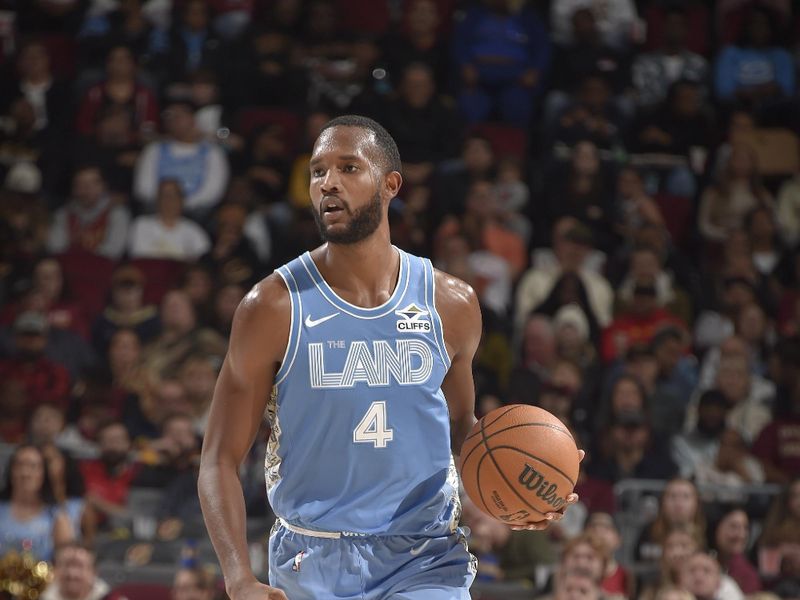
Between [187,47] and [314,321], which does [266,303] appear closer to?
[314,321]

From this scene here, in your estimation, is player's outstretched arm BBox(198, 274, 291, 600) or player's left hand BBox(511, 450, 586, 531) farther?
player's left hand BBox(511, 450, 586, 531)

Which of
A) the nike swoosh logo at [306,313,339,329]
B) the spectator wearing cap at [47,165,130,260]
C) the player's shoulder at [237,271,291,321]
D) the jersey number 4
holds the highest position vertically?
the player's shoulder at [237,271,291,321]

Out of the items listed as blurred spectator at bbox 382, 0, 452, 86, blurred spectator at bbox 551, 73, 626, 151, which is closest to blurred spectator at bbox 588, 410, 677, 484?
blurred spectator at bbox 551, 73, 626, 151

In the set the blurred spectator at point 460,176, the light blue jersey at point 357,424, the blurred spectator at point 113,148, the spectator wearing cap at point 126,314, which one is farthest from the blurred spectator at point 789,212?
the light blue jersey at point 357,424

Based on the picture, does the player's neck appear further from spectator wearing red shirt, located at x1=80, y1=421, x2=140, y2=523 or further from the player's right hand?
spectator wearing red shirt, located at x1=80, y1=421, x2=140, y2=523

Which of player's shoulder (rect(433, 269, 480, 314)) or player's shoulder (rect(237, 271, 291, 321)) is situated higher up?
player's shoulder (rect(237, 271, 291, 321))

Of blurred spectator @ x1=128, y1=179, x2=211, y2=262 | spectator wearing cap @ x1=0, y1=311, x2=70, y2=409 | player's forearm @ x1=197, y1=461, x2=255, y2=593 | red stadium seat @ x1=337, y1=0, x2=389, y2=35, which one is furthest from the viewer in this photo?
red stadium seat @ x1=337, y1=0, x2=389, y2=35

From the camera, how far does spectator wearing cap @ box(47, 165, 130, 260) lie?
9.72 metres

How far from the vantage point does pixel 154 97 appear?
34.6 feet

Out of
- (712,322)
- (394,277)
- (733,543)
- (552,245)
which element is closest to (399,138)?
(552,245)

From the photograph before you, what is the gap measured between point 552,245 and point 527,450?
6330 millimetres

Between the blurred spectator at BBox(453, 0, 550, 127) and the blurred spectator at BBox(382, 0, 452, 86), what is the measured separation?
6.1 inches

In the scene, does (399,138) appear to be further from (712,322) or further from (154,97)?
(712,322)

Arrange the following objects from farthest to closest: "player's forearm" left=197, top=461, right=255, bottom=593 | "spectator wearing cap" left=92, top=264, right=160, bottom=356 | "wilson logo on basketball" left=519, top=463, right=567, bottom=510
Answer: "spectator wearing cap" left=92, top=264, right=160, bottom=356
"wilson logo on basketball" left=519, top=463, right=567, bottom=510
"player's forearm" left=197, top=461, right=255, bottom=593
